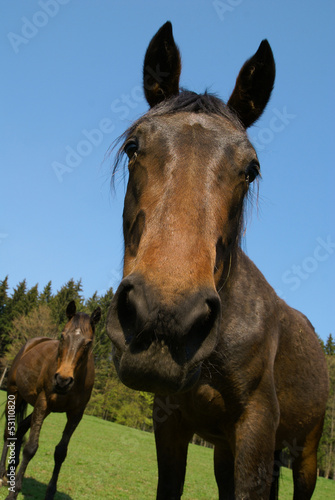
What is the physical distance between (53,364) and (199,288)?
754cm

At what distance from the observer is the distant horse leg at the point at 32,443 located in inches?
233

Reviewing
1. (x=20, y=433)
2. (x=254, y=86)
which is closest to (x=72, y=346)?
(x=20, y=433)

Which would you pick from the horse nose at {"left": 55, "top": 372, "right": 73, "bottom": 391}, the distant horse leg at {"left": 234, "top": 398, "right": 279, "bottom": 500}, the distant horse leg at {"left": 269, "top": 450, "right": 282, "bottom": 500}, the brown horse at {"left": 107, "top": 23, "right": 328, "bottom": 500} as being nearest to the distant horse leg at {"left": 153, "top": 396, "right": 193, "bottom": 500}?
the brown horse at {"left": 107, "top": 23, "right": 328, "bottom": 500}

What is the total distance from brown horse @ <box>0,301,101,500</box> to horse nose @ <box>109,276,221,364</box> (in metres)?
5.87

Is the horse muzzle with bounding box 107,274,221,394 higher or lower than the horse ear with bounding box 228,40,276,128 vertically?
lower

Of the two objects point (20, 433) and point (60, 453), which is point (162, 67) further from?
point (20, 433)

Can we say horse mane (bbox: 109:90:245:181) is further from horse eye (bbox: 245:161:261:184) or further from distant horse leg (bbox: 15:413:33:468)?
distant horse leg (bbox: 15:413:33:468)

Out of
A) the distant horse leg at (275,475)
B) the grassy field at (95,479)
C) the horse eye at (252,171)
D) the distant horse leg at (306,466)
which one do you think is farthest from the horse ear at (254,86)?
the grassy field at (95,479)

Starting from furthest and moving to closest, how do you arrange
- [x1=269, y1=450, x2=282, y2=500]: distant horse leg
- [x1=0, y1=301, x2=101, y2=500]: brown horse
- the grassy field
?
1. the grassy field
2. [x1=0, y1=301, x2=101, y2=500]: brown horse
3. [x1=269, y1=450, x2=282, y2=500]: distant horse leg

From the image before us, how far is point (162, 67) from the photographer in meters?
3.36

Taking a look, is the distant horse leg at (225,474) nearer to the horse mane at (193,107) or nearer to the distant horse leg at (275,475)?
the distant horse leg at (275,475)

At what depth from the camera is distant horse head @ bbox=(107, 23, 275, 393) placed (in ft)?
5.32

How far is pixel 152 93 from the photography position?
3438 millimetres

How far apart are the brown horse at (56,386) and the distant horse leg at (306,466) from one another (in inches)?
155
